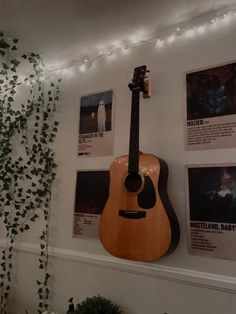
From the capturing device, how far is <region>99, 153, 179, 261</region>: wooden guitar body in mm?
1467

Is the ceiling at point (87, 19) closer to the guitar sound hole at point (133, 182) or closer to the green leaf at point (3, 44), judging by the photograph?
the green leaf at point (3, 44)

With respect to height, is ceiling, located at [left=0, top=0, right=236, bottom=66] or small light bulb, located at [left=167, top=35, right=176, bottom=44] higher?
ceiling, located at [left=0, top=0, right=236, bottom=66]

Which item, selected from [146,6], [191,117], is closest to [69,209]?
[191,117]

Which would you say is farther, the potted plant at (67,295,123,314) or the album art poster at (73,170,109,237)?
the album art poster at (73,170,109,237)

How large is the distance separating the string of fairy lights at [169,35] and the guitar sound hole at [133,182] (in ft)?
2.82

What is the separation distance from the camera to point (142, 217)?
1.51 metres

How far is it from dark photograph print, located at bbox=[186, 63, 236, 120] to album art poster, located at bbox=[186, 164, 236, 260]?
0.31 metres

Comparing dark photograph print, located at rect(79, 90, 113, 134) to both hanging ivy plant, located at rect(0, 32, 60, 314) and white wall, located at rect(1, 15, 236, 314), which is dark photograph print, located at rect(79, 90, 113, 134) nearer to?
white wall, located at rect(1, 15, 236, 314)

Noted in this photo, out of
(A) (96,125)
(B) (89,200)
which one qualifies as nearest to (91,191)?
(B) (89,200)

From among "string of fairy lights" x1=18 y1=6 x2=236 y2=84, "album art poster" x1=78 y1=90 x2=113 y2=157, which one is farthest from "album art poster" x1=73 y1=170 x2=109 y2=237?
"string of fairy lights" x1=18 y1=6 x2=236 y2=84

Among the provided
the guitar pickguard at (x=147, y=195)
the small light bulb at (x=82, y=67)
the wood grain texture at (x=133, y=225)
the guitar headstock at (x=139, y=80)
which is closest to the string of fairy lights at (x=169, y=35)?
the small light bulb at (x=82, y=67)

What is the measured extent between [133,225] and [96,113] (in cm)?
88

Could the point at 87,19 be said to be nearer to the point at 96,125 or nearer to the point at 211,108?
the point at 96,125

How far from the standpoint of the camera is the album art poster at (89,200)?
190 cm
